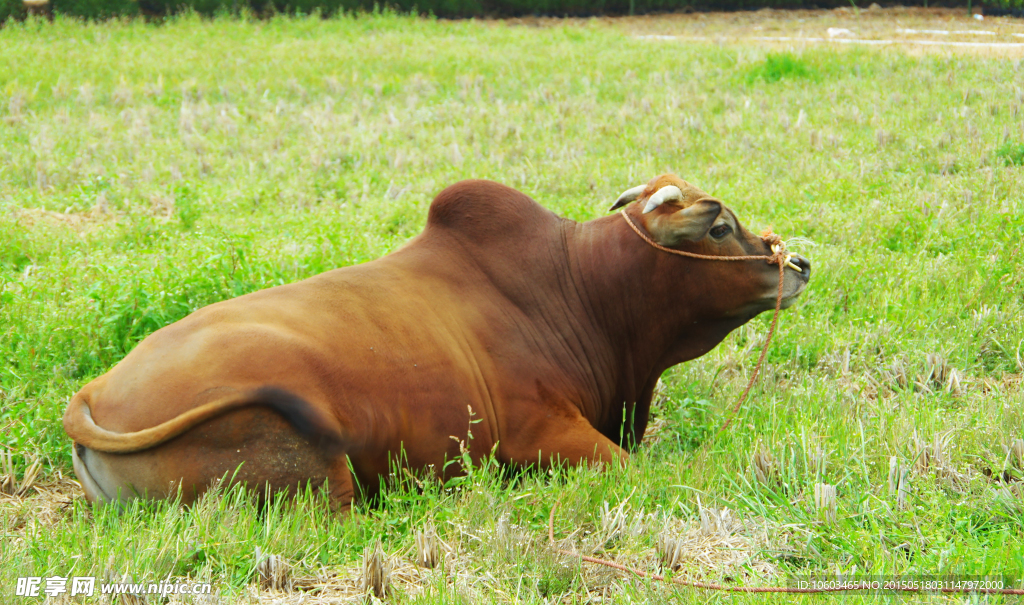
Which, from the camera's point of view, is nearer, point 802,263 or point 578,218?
point 802,263

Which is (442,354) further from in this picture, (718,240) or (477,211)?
(718,240)

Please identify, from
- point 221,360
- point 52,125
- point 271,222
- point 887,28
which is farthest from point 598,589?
point 887,28

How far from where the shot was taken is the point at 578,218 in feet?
24.0

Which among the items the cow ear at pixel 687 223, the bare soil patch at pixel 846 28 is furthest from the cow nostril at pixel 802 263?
the bare soil patch at pixel 846 28

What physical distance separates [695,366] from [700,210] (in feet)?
4.76

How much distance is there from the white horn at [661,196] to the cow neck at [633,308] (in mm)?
230

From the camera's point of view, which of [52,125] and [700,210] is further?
[52,125]

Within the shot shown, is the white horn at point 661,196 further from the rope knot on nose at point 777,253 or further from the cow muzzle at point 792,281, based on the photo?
the cow muzzle at point 792,281

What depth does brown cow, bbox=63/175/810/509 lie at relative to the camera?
10.9ft

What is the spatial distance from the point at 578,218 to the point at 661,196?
299 centimetres

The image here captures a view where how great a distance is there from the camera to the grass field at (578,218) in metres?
3.17

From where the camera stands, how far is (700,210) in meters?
4.32

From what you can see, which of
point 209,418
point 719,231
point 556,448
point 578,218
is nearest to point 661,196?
point 719,231

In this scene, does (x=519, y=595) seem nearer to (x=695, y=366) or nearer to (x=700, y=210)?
(x=700, y=210)
